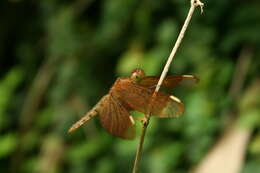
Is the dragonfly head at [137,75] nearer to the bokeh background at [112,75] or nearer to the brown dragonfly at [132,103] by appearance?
the brown dragonfly at [132,103]

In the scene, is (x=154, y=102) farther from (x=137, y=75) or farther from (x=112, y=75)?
(x=112, y=75)

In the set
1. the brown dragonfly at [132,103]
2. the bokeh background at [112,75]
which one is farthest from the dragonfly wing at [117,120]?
the bokeh background at [112,75]

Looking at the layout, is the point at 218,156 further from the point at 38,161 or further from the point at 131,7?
the point at 38,161

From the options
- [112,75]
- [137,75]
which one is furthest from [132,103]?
[112,75]

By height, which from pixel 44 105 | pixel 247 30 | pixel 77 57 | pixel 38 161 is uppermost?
pixel 247 30

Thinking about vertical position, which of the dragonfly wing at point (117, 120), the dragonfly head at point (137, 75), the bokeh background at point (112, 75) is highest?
the dragonfly head at point (137, 75)

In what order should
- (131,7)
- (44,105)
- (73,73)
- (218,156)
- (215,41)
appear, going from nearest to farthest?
1. (218,156)
2. (215,41)
3. (131,7)
4. (73,73)
5. (44,105)

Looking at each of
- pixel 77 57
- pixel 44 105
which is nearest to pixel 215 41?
pixel 77 57

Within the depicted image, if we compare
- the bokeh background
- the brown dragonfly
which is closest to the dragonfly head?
the brown dragonfly
